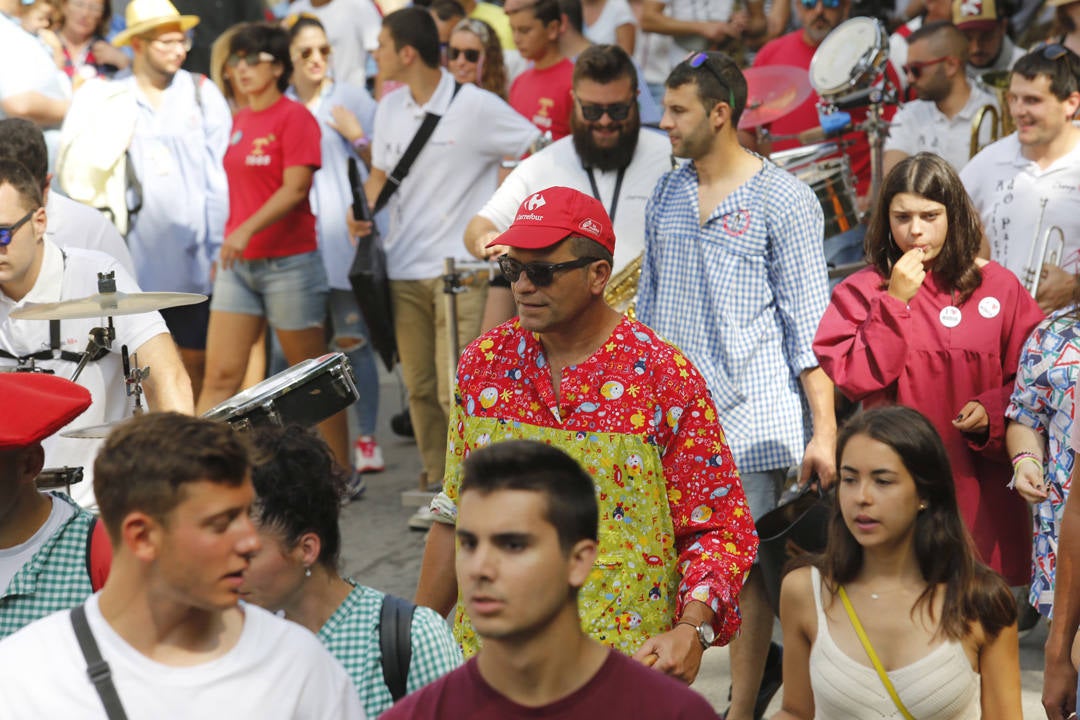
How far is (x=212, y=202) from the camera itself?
9422 millimetres

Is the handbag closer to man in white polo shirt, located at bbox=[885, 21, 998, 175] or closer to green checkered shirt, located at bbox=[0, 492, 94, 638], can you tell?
man in white polo shirt, located at bbox=[885, 21, 998, 175]

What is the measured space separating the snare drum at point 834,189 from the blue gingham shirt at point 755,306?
137 centimetres

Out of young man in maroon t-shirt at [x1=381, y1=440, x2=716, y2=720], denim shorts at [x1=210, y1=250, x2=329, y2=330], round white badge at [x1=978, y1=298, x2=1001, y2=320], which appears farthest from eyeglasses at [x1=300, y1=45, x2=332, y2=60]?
young man in maroon t-shirt at [x1=381, y1=440, x2=716, y2=720]

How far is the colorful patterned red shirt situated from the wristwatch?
0.09ft

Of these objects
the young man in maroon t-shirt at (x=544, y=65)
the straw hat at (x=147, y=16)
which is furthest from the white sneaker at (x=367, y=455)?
the straw hat at (x=147, y=16)

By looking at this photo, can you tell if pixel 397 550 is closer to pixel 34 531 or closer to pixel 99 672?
pixel 34 531

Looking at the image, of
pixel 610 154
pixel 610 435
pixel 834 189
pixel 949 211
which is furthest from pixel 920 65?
pixel 610 435

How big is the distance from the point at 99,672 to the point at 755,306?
3328mm

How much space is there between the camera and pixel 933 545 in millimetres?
4125

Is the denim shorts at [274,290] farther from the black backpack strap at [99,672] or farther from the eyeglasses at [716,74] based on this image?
the black backpack strap at [99,672]

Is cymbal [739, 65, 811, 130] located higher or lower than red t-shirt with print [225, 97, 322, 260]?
higher

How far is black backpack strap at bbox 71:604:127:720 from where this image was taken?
262 centimetres

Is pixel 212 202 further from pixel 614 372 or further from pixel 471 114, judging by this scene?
pixel 614 372

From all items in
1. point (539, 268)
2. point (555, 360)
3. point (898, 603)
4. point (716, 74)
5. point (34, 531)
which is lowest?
point (898, 603)
